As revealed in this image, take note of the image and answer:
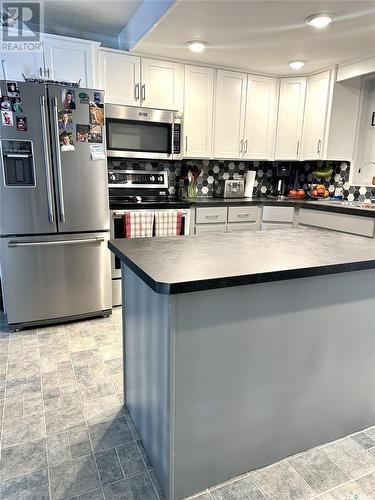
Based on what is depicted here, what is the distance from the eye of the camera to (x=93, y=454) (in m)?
1.58

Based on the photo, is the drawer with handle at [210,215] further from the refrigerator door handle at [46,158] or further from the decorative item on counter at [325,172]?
the refrigerator door handle at [46,158]

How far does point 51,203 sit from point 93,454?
1.79 m

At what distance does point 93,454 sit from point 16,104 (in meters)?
2.29

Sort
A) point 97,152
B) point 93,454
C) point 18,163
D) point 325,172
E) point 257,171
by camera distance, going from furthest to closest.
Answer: point 257,171, point 325,172, point 97,152, point 18,163, point 93,454

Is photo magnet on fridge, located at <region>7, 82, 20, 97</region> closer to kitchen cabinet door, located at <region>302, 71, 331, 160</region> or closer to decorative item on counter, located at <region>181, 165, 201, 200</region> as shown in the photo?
decorative item on counter, located at <region>181, 165, 201, 200</region>

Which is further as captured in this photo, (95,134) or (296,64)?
(296,64)

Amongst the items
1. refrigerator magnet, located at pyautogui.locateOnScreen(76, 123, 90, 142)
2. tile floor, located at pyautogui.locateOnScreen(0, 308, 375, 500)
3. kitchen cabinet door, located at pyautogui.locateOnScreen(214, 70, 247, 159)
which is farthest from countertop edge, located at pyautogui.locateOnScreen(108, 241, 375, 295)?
kitchen cabinet door, located at pyautogui.locateOnScreen(214, 70, 247, 159)

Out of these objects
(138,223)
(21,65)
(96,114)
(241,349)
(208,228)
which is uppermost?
(21,65)

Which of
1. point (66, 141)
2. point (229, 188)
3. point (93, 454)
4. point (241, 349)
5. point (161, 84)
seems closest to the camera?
point (241, 349)

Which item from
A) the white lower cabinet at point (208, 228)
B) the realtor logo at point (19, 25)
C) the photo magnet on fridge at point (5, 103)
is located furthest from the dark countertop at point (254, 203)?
the realtor logo at point (19, 25)

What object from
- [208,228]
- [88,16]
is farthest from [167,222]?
[88,16]

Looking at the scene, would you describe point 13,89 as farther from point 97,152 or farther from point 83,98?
point 97,152

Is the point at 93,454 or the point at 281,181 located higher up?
the point at 281,181

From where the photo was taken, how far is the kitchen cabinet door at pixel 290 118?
3.91 metres
